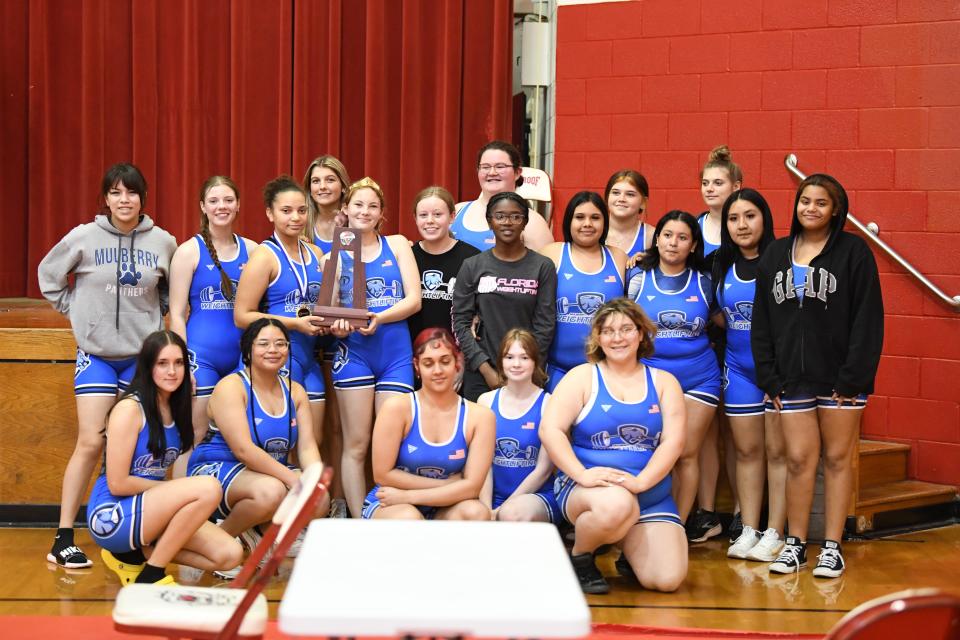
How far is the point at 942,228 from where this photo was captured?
5211mm

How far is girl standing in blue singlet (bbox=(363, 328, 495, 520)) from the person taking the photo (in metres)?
3.80

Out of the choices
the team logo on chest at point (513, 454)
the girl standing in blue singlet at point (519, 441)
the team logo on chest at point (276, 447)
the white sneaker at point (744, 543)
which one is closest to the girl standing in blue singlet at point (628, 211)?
the girl standing in blue singlet at point (519, 441)

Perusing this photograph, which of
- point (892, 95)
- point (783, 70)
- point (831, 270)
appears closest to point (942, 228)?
point (892, 95)

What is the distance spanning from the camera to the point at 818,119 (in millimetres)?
5461

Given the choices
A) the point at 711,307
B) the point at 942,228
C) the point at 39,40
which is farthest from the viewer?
the point at 39,40

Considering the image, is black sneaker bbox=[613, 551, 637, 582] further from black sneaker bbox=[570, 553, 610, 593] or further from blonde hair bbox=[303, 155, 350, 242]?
blonde hair bbox=[303, 155, 350, 242]

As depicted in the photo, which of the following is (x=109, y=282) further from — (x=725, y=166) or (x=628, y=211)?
(x=725, y=166)

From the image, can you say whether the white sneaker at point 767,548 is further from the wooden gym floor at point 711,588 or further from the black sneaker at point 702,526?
the black sneaker at point 702,526

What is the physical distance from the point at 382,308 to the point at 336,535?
216cm

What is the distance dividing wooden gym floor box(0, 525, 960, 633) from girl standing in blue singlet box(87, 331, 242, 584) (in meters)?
0.22

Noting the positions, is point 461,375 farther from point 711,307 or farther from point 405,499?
point 711,307

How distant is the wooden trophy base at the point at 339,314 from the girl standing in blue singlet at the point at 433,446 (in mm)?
388

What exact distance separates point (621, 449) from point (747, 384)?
2.38 feet

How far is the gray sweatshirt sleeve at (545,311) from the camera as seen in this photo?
4211 millimetres
